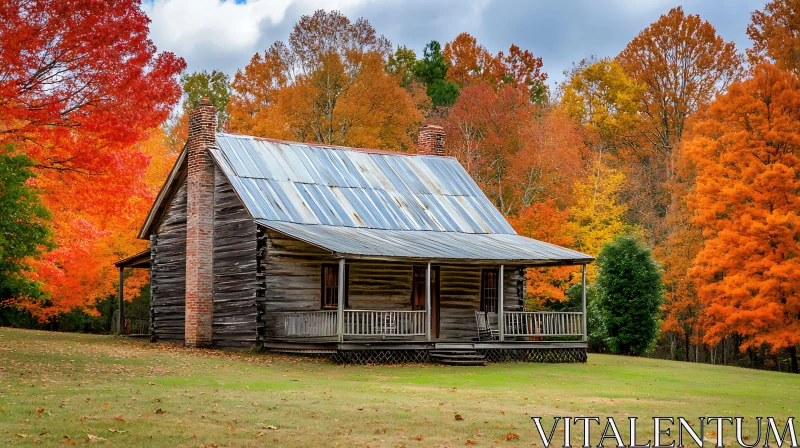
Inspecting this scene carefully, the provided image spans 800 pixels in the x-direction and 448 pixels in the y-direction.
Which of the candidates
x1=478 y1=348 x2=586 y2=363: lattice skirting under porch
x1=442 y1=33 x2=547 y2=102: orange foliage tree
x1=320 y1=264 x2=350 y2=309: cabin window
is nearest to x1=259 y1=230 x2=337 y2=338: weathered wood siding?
x1=320 y1=264 x2=350 y2=309: cabin window

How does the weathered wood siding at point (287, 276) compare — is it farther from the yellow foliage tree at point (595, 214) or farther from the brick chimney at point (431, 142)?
the yellow foliage tree at point (595, 214)

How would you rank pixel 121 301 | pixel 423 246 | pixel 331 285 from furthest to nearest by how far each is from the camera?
pixel 121 301 → pixel 331 285 → pixel 423 246

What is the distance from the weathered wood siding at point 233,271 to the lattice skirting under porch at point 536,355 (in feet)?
22.4

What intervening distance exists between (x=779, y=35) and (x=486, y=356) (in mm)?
27665

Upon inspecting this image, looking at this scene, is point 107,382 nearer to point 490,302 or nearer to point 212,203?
point 212,203

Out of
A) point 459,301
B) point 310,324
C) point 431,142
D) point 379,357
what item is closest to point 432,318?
point 459,301

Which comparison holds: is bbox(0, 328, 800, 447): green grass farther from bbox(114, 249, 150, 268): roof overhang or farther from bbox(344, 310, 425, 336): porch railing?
bbox(114, 249, 150, 268): roof overhang

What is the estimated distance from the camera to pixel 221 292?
1142 inches

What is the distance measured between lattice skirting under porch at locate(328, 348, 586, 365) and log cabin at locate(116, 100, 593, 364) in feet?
0.13

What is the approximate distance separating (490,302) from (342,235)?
693 cm

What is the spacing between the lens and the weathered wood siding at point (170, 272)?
103ft

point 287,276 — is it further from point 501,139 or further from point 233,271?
point 501,139

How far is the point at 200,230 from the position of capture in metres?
29.2

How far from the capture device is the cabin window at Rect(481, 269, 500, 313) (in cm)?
3092
